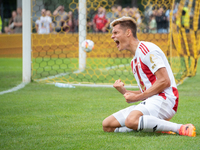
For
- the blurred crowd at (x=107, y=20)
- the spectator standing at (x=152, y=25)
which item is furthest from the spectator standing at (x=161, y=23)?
the spectator standing at (x=152, y=25)

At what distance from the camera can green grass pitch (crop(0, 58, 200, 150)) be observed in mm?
2988

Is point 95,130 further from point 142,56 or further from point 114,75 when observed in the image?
point 114,75

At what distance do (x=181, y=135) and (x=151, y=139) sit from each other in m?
0.37

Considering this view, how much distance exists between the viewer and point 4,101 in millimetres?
5281

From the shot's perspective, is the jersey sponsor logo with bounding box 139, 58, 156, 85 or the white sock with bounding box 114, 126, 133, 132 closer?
the jersey sponsor logo with bounding box 139, 58, 156, 85

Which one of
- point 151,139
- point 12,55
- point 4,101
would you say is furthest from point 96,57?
→ point 151,139

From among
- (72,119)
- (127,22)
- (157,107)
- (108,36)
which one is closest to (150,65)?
(157,107)

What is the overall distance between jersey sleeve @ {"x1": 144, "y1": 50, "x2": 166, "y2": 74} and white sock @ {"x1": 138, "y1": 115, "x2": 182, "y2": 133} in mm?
476

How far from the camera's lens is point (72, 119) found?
4117 mm

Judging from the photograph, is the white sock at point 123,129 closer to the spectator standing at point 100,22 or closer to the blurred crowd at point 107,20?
the blurred crowd at point 107,20

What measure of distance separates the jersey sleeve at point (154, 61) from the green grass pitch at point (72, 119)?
702 mm

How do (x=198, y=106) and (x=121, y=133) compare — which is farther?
(x=198, y=106)

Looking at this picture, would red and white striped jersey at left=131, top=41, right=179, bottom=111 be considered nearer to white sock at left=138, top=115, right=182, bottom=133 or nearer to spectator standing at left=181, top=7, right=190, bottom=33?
white sock at left=138, top=115, right=182, bottom=133

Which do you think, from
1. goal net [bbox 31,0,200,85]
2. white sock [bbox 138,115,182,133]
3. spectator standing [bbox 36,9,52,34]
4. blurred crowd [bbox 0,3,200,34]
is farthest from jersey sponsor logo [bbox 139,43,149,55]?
spectator standing [bbox 36,9,52,34]
